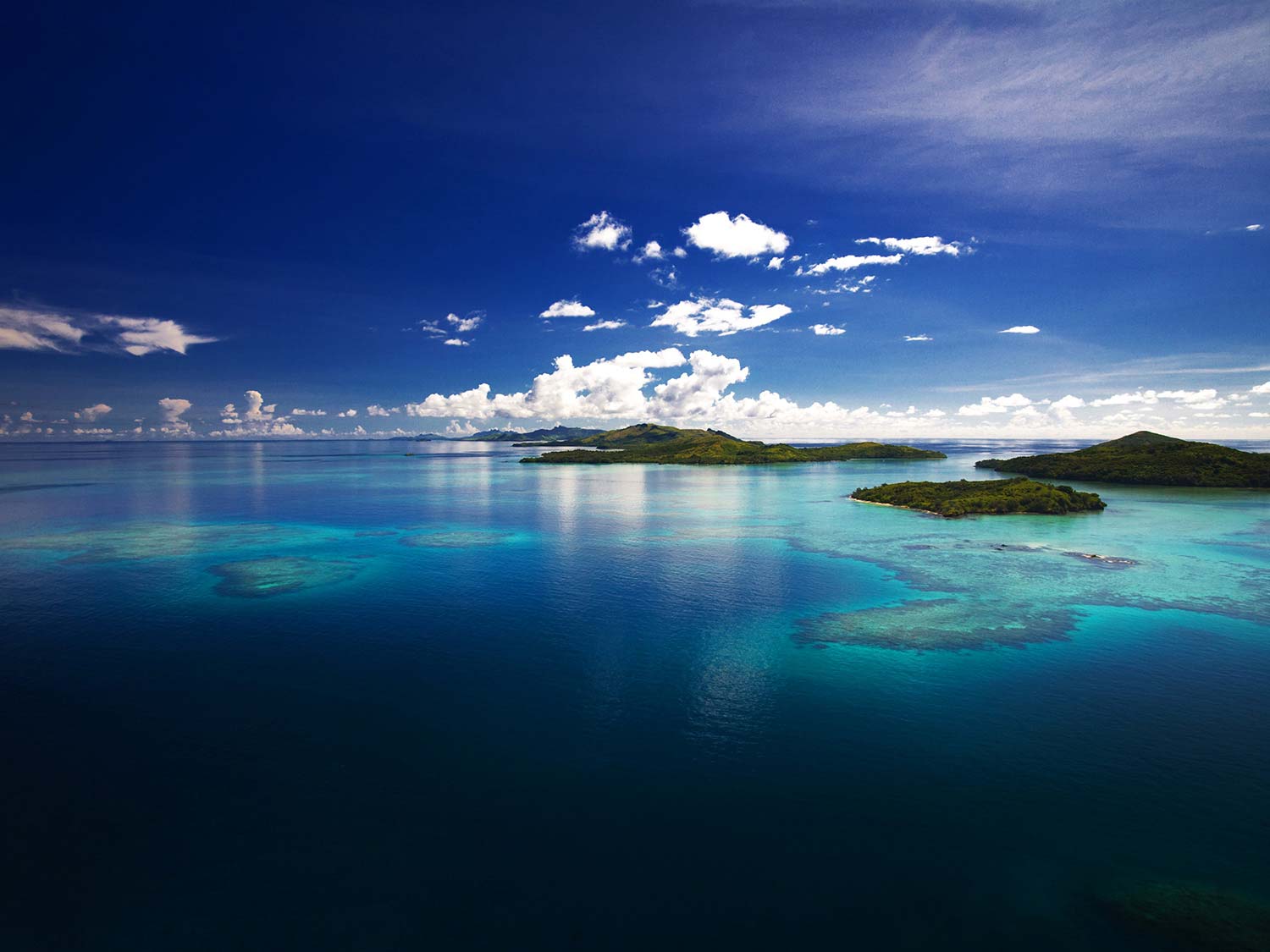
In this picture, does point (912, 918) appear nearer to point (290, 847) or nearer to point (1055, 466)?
point (290, 847)

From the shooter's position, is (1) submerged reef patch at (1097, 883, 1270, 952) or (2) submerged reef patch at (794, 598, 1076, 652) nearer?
(1) submerged reef patch at (1097, 883, 1270, 952)

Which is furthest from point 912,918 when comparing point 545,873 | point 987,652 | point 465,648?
point 465,648

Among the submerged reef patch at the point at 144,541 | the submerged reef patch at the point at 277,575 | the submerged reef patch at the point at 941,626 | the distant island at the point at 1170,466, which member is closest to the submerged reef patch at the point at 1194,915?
the submerged reef patch at the point at 941,626

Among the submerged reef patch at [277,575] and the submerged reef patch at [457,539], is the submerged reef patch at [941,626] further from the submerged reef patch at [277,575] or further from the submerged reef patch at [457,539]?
the submerged reef patch at [457,539]

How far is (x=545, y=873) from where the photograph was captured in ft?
68.9

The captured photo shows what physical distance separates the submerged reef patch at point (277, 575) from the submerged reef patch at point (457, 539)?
1281 centimetres

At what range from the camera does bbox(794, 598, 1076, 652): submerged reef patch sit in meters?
42.6

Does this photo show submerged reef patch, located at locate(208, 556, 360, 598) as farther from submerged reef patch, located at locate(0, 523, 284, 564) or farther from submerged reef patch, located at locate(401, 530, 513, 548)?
submerged reef patch, located at locate(401, 530, 513, 548)

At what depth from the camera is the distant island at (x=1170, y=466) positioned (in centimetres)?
14925

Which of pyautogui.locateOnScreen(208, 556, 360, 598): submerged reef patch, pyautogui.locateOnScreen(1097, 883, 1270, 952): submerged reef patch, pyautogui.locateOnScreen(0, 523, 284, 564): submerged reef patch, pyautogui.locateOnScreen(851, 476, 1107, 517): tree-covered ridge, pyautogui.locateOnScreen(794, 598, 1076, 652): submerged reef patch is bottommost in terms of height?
pyautogui.locateOnScreen(1097, 883, 1270, 952): submerged reef patch

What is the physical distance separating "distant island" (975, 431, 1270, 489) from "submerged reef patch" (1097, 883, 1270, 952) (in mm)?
186213

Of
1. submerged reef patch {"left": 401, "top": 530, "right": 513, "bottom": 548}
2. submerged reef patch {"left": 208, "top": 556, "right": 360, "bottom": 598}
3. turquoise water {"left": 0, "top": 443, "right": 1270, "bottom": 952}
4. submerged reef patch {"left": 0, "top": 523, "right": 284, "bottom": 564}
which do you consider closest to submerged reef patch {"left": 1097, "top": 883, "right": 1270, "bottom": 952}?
turquoise water {"left": 0, "top": 443, "right": 1270, "bottom": 952}

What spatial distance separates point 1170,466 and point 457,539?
637ft

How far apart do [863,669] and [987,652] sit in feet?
34.0
